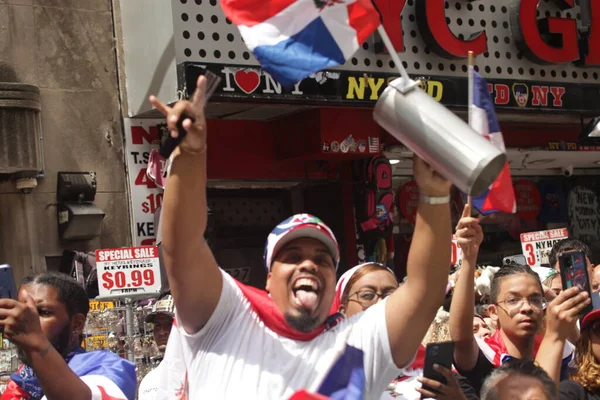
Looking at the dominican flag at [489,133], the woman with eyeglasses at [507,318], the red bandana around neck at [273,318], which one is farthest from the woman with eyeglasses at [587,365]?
the red bandana around neck at [273,318]

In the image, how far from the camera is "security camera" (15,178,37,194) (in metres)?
10.4

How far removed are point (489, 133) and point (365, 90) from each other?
7.09 metres

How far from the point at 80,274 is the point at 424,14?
4.97m

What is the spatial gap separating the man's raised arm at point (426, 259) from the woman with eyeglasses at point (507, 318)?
0.76 meters

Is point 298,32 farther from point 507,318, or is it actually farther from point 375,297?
point 507,318

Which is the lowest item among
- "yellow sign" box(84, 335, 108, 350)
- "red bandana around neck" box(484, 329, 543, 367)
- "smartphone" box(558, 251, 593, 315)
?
"yellow sign" box(84, 335, 108, 350)

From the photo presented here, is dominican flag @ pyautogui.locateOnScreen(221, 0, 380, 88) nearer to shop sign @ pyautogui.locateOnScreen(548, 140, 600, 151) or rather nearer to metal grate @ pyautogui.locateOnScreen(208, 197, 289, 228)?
metal grate @ pyautogui.locateOnScreen(208, 197, 289, 228)

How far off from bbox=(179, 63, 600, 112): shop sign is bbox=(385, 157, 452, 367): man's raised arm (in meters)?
5.84

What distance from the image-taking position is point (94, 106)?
1102cm

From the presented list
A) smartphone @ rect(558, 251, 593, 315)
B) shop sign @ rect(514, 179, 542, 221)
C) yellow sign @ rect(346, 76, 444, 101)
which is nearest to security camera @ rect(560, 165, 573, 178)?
shop sign @ rect(514, 179, 542, 221)

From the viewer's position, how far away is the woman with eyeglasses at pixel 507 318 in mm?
3973

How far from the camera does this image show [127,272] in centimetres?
807

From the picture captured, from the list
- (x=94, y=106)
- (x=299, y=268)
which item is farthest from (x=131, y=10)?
(x=299, y=268)

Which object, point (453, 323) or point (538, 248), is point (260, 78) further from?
point (453, 323)
